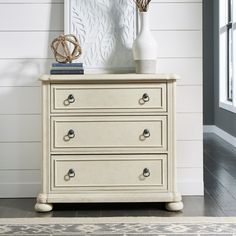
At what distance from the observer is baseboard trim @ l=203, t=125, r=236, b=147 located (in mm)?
6779

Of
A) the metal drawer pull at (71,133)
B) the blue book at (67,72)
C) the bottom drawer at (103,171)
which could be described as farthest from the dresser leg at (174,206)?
the blue book at (67,72)

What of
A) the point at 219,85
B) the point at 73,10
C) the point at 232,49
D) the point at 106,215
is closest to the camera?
the point at 106,215

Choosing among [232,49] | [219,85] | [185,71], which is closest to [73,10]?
[185,71]

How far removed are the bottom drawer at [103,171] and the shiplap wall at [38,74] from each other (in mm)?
436

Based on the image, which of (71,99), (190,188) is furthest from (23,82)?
(190,188)

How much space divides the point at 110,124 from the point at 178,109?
619 mm

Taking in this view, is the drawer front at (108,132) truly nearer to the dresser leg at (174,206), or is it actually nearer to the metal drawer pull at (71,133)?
the metal drawer pull at (71,133)

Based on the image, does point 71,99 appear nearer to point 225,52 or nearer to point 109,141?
point 109,141

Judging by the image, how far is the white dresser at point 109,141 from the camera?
3.34m

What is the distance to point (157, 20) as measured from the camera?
12.4 ft

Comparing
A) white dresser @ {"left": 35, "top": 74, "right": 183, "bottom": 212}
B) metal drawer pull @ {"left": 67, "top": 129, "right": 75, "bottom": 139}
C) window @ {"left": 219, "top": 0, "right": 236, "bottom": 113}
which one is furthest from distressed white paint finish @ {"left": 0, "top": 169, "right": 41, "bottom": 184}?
window @ {"left": 219, "top": 0, "right": 236, "bottom": 113}

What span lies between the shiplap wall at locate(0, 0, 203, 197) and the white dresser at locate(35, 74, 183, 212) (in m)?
0.44

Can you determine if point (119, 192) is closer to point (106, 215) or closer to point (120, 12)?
point (106, 215)

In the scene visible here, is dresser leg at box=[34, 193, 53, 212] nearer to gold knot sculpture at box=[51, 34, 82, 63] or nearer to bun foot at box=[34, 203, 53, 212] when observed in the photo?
bun foot at box=[34, 203, 53, 212]
